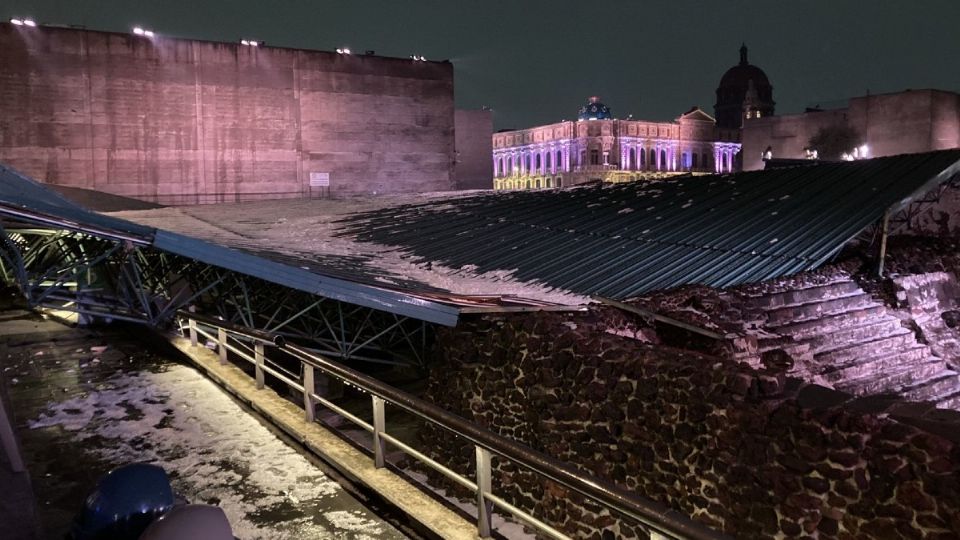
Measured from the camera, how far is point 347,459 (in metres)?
6.68

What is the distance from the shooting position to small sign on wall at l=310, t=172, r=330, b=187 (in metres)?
35.2

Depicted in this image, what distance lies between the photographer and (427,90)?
3803 centimetres

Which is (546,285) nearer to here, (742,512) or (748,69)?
(742,512)

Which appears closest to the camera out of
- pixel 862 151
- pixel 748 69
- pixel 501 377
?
pixel 501 377

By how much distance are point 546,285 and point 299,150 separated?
942 inches

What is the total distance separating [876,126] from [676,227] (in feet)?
154

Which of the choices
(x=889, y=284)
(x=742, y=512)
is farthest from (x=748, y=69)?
(x=742, y=512)

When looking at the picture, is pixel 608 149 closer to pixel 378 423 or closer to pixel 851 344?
pixel 851 344

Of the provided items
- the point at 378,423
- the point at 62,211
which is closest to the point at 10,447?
the point at 378,423

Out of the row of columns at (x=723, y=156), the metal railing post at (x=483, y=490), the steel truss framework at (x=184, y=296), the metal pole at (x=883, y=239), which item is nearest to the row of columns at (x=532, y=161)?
the row of columns at (x=723, y=156)

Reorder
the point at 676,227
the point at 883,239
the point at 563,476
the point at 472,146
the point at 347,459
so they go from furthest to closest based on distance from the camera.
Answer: the point at 472,146
the point at 676,227
the point at 883,239
the point at 347,459
the point at 563,476

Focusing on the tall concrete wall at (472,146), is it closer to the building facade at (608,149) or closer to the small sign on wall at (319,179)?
the small sign on wall at (319,179)

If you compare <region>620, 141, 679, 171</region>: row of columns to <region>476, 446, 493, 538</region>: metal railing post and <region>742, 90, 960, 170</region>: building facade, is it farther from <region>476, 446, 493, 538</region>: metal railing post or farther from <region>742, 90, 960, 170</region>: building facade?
<region>476, 446, 493, 538</region>: metal railing post

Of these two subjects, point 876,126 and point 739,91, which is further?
point 739,91
